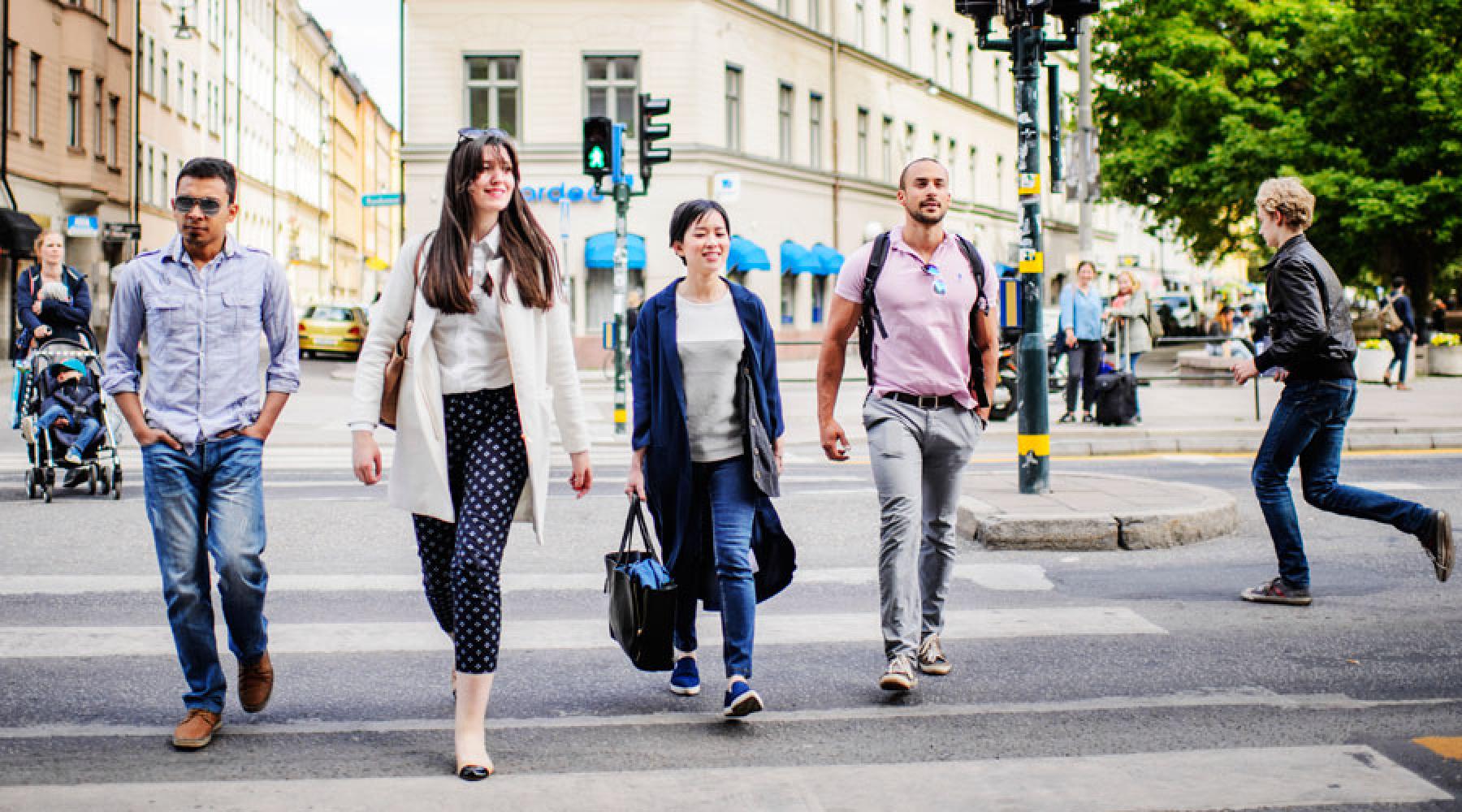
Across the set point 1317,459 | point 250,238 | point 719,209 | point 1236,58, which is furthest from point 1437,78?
point 250,238

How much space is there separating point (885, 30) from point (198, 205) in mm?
43416

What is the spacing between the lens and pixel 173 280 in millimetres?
4836

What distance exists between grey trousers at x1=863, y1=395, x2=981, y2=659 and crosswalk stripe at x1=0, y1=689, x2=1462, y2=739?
366mm

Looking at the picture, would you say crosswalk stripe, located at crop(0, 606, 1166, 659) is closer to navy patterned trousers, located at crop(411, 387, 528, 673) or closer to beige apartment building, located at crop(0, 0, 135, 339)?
navy patterned trousers, located at crop(411, 387, 528, 673)

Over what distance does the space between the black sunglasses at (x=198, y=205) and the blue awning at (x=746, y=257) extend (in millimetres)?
31503

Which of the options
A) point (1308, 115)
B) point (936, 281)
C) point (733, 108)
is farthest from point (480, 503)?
point (1308, 115)

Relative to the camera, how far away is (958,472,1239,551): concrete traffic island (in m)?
8.73

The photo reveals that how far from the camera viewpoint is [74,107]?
131 ft

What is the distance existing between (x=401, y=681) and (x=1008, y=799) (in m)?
2.42

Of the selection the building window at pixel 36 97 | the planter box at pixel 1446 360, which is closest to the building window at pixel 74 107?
the building window at pixel 36 97

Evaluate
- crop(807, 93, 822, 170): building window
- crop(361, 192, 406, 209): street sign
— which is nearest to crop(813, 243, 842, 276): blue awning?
crop(807, 93, 822, 170): building window

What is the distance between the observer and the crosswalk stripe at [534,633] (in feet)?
20.2

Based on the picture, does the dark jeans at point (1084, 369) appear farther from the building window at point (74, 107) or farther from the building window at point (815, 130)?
the building window at point (74, 107)

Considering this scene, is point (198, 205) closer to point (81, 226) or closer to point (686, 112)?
point (686, 112)
